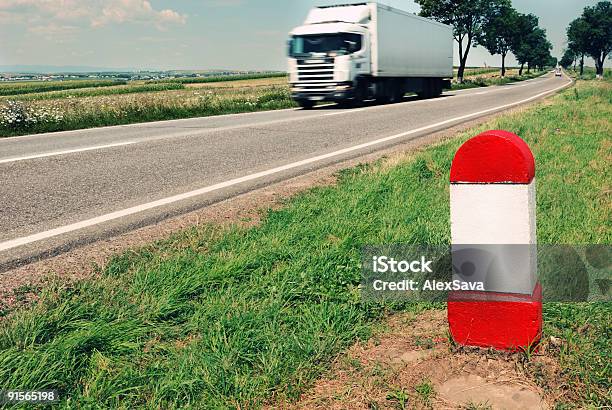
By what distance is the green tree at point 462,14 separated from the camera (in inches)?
2053

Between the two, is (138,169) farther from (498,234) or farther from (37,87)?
(37,87)

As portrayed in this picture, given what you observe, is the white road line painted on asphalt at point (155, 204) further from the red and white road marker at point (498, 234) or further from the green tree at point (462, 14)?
the green tree at point (462, 14)

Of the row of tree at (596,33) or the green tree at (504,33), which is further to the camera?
the row of tree at (596,33)

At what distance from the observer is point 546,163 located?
22.2 feet

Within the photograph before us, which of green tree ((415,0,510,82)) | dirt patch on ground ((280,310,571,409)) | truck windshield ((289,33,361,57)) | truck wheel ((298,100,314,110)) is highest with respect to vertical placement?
green tree ((415,0,510,82))

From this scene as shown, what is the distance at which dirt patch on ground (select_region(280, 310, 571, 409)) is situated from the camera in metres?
2.12

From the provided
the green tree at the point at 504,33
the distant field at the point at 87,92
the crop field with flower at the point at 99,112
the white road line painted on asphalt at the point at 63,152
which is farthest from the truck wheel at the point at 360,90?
the green tree at the point at 504,33

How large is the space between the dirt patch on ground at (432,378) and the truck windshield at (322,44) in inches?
718

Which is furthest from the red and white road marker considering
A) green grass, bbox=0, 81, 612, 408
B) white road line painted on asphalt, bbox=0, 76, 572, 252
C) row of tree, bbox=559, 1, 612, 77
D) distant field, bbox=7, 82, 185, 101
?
row of tree, bbox=559, 1, 612, 77

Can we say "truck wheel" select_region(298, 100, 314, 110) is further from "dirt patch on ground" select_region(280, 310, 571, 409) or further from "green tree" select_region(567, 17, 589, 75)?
"green tree" select_region(567, 17, 589, 75)

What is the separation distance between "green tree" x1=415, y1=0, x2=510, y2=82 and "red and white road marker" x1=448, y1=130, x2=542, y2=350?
5237cm

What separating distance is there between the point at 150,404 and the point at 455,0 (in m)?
55.5

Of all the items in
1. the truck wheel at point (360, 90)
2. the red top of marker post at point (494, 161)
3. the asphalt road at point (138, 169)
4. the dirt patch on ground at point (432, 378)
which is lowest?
the dirt patch on ground at point (432, 378)

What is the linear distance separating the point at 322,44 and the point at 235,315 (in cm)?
1820
